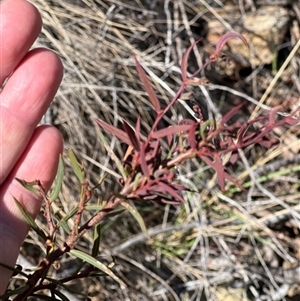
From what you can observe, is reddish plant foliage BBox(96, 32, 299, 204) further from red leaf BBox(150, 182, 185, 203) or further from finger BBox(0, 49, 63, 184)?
finger BBox(0, 49, 63, 184)

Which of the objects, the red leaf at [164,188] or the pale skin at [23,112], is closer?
the red leaf at [164,188]

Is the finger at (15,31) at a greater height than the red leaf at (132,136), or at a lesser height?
lesser

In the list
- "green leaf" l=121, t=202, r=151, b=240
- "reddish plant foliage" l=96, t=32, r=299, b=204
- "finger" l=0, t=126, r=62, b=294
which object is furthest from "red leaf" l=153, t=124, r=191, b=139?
"finger" l=0, t=126, r=62, b=294

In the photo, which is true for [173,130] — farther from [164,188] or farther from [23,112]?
[23,112]

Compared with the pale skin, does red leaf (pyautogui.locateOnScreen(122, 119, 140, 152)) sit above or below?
above

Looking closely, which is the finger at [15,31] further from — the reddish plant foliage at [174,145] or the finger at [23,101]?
the reddish plant foliage at [174,145]

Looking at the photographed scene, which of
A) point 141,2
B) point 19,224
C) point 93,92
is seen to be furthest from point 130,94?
point 19,224

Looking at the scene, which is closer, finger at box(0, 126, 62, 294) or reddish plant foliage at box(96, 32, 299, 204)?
reddish plant foliage at box(96, 32, 299, 204)

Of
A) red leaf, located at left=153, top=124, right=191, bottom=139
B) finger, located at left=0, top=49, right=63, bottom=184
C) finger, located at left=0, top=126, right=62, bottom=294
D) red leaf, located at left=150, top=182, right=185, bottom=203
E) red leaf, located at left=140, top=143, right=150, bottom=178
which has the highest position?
red leaf, located at left=153, top=124, right=191, bottom=139

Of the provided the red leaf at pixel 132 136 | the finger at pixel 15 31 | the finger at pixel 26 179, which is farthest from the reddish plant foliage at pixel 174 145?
the finger at pixel 15 31
